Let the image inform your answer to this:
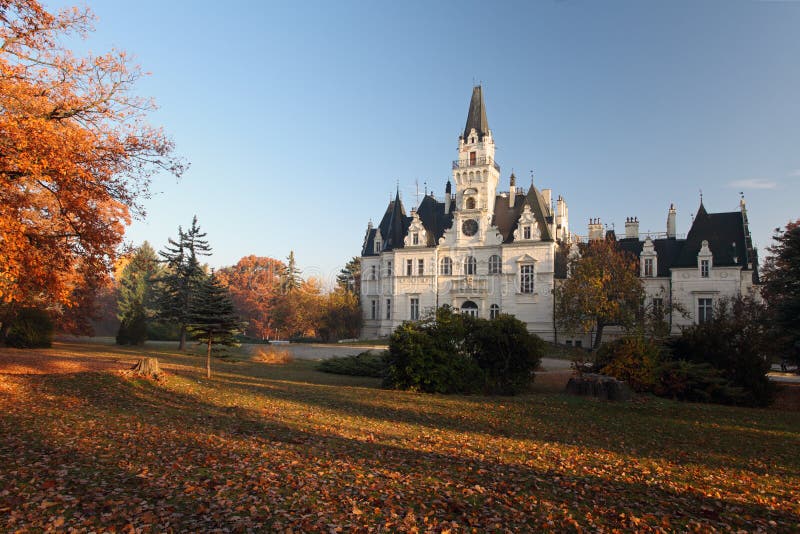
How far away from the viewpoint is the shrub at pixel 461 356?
1773 centimetres

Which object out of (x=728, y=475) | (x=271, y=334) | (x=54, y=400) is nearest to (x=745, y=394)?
(x=728, y=475)

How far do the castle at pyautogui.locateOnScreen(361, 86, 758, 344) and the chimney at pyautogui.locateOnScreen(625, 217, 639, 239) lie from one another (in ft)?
0.29

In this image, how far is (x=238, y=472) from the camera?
291 inches

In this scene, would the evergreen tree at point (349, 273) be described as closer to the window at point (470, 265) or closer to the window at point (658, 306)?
the window at point (470, 265)

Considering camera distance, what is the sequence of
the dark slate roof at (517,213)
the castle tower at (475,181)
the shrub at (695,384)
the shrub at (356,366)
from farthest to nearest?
Result: the castle tower at (475,181)
the dark slate roof at (517,213)
the shrub at (356,366)
the shrub at (695,384)

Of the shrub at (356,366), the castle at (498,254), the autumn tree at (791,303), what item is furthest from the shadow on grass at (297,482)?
the castle at (498,254)

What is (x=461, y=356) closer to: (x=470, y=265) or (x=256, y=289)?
(x=470, y=265)

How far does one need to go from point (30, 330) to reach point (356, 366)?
17.0 meters

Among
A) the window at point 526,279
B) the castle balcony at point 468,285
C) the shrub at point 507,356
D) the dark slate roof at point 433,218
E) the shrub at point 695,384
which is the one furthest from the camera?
the dark slate roof at point 433,218

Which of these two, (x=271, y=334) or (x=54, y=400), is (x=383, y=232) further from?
(x=54, y=400)

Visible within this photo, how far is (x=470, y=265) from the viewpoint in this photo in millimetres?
53125

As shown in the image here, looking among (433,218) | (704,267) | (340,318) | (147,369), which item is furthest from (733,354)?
(433,218)

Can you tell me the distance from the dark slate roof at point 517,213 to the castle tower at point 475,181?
879 millimetres

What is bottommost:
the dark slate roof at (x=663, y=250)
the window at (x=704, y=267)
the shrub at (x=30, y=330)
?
the shrub at (x=30, y=330)
